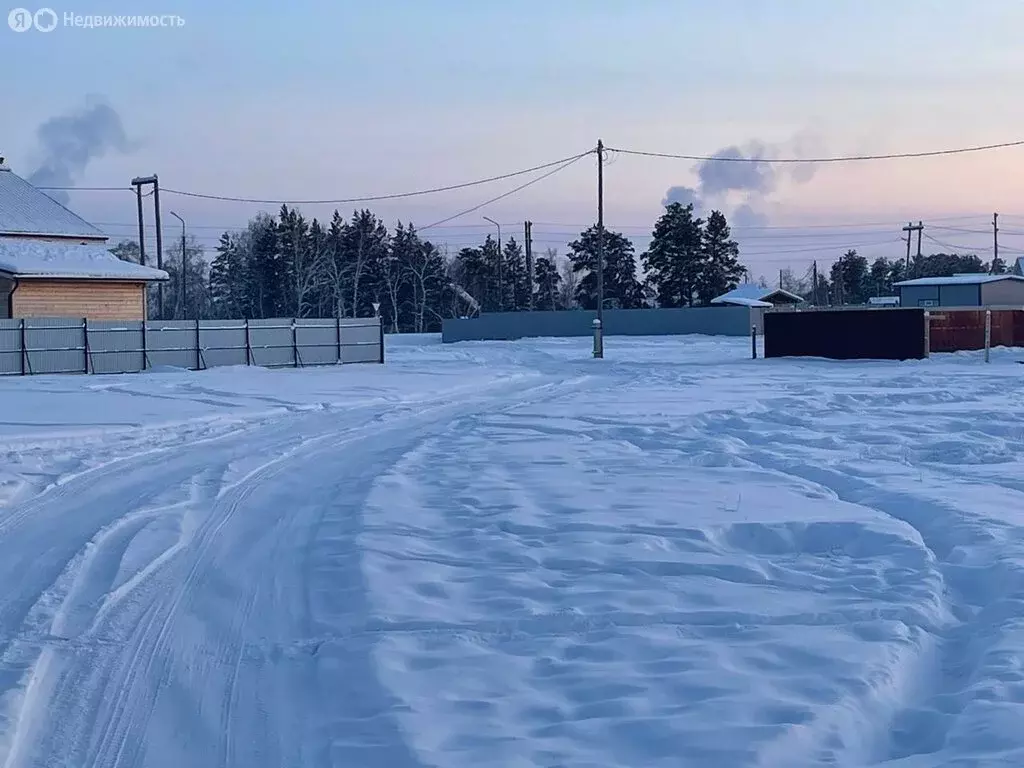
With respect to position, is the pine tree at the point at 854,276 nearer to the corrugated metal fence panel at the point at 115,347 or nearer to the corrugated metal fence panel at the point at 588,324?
the corrugated metal fence panel at the point at 588,324

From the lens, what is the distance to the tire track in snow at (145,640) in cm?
532

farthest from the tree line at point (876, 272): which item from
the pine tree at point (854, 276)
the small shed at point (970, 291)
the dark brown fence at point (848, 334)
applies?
the dark brown fence at point (848, 334)

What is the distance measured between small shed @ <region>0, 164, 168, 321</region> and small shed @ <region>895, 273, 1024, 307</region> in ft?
160

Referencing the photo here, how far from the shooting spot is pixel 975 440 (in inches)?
615

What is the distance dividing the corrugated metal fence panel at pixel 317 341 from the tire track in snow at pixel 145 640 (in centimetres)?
2664

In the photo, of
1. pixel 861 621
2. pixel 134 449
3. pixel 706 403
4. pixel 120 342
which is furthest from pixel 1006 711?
pixel 120 342

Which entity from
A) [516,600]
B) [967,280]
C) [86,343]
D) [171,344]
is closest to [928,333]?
[171,344]

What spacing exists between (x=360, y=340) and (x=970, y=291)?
43684 mm

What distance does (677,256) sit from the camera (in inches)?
3423

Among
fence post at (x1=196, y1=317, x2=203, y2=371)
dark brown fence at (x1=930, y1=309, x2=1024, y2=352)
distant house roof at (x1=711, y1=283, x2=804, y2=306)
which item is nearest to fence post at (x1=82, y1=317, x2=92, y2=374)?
fence post at (x1=196, y1=317, x2=203, y2=371)

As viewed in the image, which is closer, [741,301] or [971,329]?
[971,329]

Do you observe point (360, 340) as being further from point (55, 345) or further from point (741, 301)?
point (741, 301)

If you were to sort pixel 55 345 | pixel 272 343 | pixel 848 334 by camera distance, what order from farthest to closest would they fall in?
pixel 272 343, pixel 848 334, pixel 55 345

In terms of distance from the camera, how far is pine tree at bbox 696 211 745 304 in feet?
287
